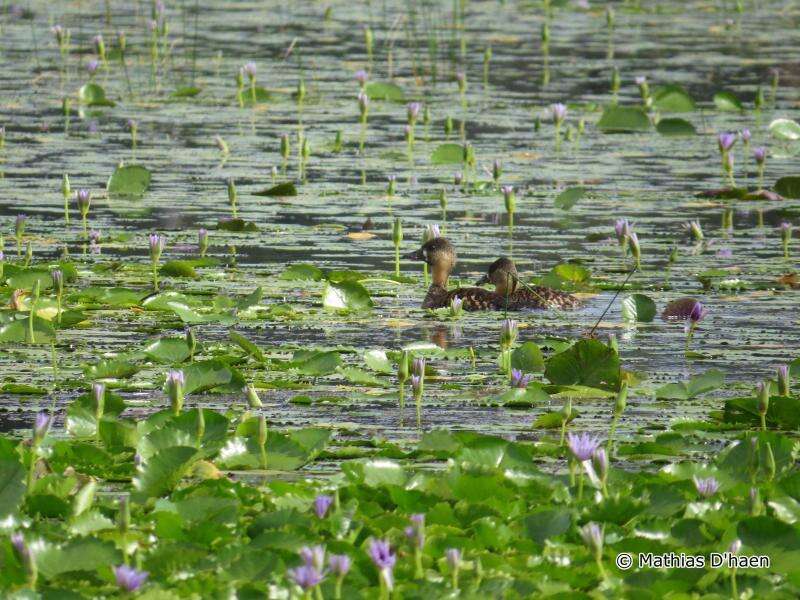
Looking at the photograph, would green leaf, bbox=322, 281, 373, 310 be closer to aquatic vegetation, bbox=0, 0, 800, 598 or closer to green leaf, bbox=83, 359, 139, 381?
aquatic vegetation, bbox=0, 0, 800, 598

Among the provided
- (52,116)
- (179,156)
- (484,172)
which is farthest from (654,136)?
(52,116)

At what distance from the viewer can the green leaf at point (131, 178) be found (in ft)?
33.8

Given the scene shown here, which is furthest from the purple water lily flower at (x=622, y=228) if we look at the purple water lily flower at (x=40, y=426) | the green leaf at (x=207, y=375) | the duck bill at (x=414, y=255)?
the purple water lily flower at (x=40, y=426)

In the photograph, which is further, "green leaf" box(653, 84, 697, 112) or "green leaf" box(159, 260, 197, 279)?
"green leaf" box(653, 84, 697, 112)

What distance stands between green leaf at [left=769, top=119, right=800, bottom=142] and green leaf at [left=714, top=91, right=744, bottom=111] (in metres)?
1.20

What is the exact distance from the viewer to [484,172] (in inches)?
458

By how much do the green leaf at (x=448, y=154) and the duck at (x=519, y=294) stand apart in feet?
11.9

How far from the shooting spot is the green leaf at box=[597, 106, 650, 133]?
13.2 m

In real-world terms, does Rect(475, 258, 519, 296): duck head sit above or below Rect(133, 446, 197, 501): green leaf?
above

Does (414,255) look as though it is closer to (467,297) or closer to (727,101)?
(467,297)

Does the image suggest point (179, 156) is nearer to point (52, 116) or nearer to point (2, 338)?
point (52, 116)

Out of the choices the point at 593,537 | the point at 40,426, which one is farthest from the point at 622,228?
the point at 593,537

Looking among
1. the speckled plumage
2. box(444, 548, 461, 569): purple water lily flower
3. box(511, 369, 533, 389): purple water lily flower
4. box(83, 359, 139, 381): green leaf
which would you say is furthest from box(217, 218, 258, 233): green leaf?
box(444, 548, 461, 569): purple water lily flower

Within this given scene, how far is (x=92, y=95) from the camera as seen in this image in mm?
13805
